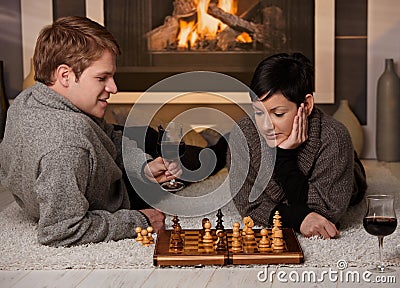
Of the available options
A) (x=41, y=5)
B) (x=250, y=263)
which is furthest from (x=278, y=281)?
(x=41, y=5)

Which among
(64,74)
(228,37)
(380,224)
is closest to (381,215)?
(380,224)

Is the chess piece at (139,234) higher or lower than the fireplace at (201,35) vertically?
lower

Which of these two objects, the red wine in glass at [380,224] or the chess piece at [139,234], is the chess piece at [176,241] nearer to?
the chess piece at [139,234]

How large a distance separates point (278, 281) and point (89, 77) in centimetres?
94

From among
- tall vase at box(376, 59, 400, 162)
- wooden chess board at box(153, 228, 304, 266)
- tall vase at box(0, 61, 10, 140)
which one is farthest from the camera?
tall vase at box(0, 61, 10, 140)

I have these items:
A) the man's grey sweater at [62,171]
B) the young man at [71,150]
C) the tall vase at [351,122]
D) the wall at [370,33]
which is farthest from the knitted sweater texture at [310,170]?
the wall at [370,33]

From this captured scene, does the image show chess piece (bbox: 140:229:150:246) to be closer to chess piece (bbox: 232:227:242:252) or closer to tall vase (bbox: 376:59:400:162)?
chess piece (bbox: 232:227:242:252)

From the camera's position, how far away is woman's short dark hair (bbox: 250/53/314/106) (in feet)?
8.19

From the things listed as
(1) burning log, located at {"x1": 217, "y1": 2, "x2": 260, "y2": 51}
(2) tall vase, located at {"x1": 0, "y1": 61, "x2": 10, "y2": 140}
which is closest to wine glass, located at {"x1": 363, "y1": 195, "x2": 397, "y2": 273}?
(1) burning log, located at {"x1": 217, "y1": 2, "x2": 260, "y2": 51}

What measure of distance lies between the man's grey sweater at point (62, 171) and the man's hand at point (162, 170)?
14cm

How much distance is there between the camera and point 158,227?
254cm

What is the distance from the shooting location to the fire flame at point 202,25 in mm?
4496

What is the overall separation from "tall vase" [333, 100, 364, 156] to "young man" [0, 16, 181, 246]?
2026mm

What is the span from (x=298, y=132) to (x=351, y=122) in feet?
6.73
